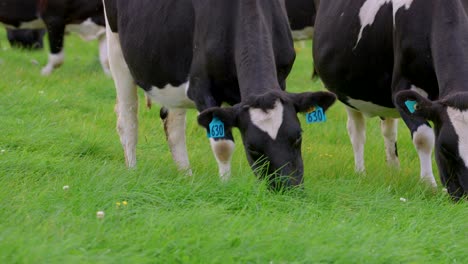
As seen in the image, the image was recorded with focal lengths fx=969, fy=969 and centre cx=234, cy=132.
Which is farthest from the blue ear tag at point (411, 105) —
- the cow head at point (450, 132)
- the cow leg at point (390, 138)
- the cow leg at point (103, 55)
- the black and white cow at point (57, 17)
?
the black and white cow at point (57, 17)

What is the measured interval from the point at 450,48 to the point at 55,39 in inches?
340

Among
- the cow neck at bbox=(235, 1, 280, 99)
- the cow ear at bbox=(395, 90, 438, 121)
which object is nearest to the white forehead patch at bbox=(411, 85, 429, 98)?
the cow ear at bbox=(395, 90, 438, 121)

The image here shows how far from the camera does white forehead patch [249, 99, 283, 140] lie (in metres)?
6.46

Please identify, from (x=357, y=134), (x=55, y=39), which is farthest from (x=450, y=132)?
(x=55, y=39)

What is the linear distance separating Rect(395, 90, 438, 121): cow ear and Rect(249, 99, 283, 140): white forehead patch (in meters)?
1.02

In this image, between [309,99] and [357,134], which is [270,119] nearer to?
[309,99]

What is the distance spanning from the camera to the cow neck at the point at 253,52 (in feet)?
22.2

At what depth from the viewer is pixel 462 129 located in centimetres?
662

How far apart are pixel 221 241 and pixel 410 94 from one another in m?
2.32

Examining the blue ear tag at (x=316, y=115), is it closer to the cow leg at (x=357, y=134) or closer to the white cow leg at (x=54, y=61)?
the cow leg at (x=357, y=134)

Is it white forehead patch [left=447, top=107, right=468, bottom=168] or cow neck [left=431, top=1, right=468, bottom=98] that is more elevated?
cow neck [left=431, top=1, right=468, bottom=98]

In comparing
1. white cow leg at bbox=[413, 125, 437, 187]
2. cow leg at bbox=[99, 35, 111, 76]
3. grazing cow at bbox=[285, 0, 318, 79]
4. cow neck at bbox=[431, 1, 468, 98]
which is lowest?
cow leg at bbox=[99, 35, 111, 76]

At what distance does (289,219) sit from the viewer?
5965 mm

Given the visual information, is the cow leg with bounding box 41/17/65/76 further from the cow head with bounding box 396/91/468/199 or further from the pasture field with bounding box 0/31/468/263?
the cow head with bounding box 396/91/468/199
